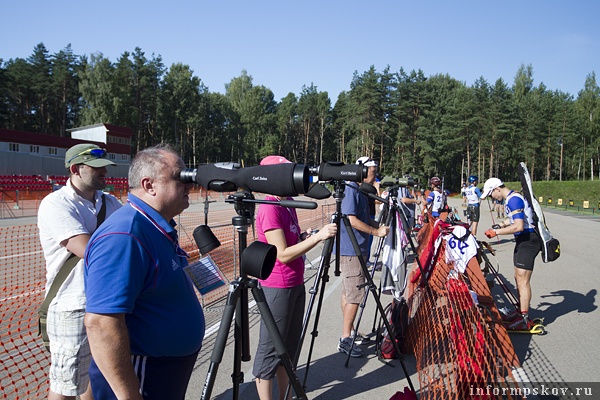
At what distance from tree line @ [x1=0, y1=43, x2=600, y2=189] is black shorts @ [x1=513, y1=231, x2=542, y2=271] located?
4823 cm

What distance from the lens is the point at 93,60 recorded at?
49406mm

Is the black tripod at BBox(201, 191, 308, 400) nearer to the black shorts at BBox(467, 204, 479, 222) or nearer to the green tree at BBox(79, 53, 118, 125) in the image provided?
the black shorts at BBox(467, 204, 479, 222)

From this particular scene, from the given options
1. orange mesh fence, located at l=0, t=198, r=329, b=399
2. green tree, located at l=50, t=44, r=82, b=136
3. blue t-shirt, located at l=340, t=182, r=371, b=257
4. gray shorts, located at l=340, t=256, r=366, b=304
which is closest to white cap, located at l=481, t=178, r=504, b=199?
blue t-shirt, located at l=340, t=182, r=371, b=257

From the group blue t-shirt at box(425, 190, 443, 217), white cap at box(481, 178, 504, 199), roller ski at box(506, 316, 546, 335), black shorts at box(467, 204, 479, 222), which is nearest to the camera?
roller ski at box(506, 316, 546, 335)

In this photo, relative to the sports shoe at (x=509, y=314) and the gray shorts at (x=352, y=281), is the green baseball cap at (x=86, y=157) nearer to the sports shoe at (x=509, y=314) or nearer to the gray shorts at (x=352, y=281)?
the gray shorts at (x=352, y=281)

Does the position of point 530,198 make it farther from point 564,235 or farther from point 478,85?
point 478,85

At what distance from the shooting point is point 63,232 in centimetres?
239

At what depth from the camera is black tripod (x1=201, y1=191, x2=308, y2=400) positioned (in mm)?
1651

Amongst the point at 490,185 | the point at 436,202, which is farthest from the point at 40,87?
the point at 490,185

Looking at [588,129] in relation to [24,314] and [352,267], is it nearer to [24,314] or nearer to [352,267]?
[352,267]

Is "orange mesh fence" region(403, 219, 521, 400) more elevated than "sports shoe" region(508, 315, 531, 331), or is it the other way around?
"orange mesh fence" region(403, 219, 521, 400)

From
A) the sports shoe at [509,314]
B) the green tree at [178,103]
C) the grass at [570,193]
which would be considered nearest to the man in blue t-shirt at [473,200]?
the sports shoe at [509,314]

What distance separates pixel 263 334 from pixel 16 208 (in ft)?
69.9

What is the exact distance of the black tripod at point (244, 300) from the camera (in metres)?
1.65
